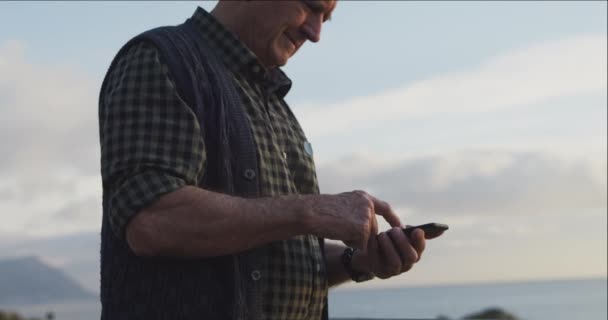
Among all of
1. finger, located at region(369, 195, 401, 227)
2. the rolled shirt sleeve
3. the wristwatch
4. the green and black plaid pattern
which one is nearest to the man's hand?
finger, located at region(369, 195, 401, 227)

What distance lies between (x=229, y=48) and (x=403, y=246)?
0.90m

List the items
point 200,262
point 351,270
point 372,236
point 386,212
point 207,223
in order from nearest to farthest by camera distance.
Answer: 1. point 207,223
2. point 200,262
3. point 372,236
4. point 386,212
5. point 351,270

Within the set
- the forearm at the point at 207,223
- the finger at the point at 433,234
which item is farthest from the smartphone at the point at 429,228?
the forearm at the point at 207,223

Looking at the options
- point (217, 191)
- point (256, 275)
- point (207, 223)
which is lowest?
point (256, 275)

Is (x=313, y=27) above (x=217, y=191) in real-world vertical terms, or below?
above

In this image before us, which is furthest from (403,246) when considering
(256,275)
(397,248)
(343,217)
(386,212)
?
(256,275)

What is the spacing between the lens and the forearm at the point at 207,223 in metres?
3.22

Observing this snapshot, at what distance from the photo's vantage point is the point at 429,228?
359 cm

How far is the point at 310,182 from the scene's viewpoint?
3941 mm

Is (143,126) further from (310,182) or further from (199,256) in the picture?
(310,182)

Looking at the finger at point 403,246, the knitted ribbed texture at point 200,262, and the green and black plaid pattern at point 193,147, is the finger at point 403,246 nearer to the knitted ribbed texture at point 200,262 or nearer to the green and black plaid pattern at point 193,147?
the green and black plaid pattern at point 193,147

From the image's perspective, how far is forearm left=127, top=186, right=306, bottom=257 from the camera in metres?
3.22

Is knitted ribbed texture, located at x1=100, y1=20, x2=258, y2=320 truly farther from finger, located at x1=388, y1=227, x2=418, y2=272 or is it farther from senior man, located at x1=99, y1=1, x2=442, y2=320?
finger, located at x1=388, y1=227, x2=418, y2=272

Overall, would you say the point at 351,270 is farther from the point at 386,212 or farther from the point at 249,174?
the point at 249,174
